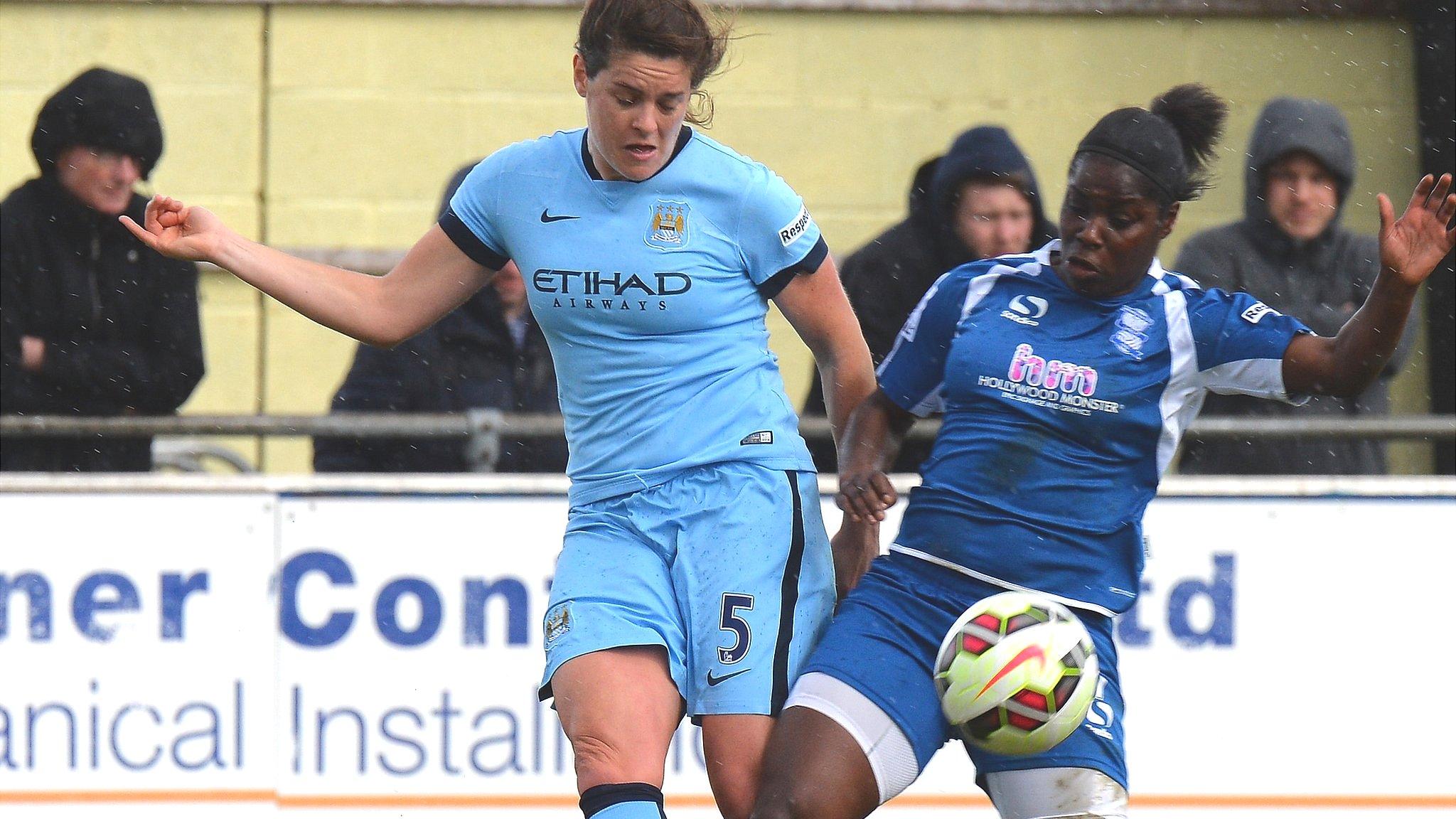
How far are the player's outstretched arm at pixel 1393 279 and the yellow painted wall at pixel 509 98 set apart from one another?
4541 millimetres

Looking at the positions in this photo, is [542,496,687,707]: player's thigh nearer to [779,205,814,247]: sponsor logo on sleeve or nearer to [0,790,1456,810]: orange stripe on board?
[779,205,814,247]: sponsor logo on sleeve

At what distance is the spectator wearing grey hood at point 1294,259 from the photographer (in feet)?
20.2

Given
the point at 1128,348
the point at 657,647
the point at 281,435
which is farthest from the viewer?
the point at 281,435

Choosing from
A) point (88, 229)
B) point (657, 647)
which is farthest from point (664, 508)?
point (88, 229)

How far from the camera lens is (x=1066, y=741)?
13.1 ft

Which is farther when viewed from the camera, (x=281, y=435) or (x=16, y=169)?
(x=16, y=169)

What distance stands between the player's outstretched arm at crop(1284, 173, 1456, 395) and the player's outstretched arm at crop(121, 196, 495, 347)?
1.84m

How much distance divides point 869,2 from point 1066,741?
5268 mm

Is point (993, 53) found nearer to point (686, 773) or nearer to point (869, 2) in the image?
point (869, 2)

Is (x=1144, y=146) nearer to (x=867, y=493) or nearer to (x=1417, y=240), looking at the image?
(x=1417, y=240)

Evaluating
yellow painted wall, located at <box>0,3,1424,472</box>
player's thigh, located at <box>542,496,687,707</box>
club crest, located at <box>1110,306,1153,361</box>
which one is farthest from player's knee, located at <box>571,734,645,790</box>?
yellow painted wall, located at <box>0,3,1424,472</box>

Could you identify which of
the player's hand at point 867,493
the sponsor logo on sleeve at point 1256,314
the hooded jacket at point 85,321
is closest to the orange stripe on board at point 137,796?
the hooded jacket at point 85,321

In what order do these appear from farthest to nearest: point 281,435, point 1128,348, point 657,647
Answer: point 281,435 < point 1128,348 < point 657,647

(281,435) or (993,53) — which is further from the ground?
(993,53)
